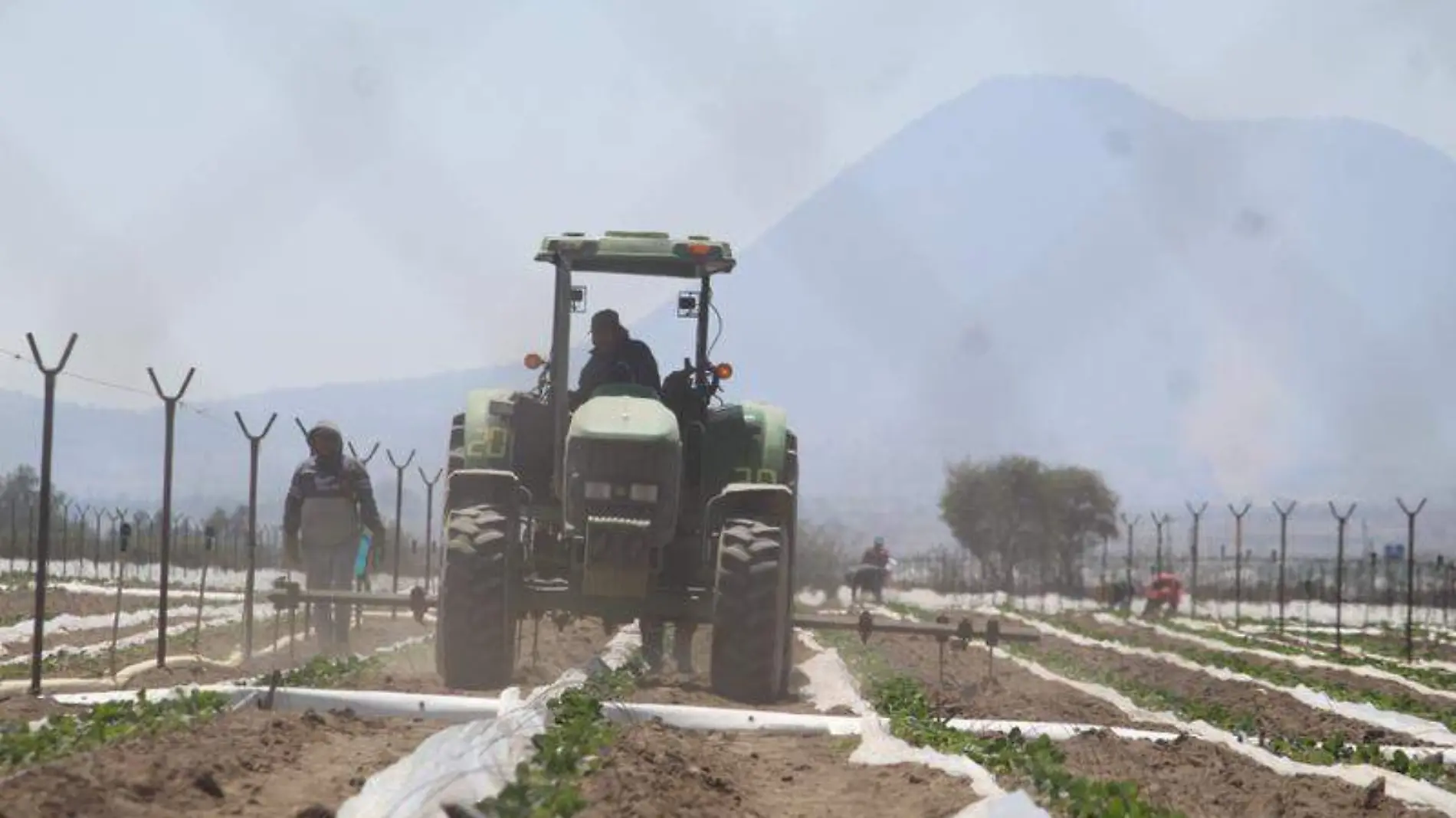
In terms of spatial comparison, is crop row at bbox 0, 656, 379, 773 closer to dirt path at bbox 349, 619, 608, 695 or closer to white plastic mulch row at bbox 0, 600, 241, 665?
dirt path at bbox 349, 619, 608, 695

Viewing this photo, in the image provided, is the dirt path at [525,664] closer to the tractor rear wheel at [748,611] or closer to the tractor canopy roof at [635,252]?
the tractor rear wheel at [748,611]

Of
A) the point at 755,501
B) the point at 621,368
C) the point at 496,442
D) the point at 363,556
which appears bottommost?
the point at 363,556

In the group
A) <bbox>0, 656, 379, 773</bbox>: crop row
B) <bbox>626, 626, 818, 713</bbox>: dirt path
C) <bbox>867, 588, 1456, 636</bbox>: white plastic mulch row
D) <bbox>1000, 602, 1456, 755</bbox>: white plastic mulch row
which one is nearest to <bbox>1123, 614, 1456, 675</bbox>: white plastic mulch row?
<bbox>1000, 602, 1456, 755</bbox>: white plastic mulch row

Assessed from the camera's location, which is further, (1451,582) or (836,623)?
(1451,582)

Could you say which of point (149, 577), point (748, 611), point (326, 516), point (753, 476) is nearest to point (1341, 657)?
point (753, 476)

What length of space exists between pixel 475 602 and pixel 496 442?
1.65 meters

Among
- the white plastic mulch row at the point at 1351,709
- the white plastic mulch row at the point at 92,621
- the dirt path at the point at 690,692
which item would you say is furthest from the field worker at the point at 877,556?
the dirt path at the point at 690,692

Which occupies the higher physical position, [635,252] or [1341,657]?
[635,252]

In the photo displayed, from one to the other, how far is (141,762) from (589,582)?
16.3ft

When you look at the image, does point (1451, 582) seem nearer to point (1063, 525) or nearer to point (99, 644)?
point (1063, 525)

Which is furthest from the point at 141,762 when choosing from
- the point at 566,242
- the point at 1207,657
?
the point at 1207,657

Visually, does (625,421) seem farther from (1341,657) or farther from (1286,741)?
(1341,657)

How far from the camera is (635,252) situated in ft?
46.1

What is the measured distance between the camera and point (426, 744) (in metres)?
8.55
